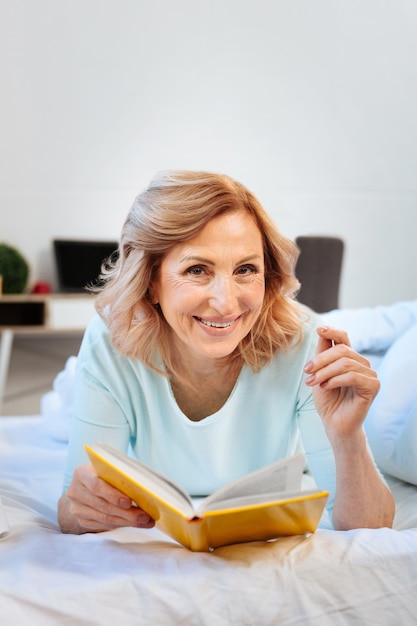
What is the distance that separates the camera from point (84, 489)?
1.14 metres

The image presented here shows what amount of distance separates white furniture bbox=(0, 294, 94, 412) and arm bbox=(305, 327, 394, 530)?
6.97ft

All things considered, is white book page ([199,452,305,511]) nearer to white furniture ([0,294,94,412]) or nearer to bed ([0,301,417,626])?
bed ([0,301,417,626])

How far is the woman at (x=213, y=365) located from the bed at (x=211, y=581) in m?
0.09

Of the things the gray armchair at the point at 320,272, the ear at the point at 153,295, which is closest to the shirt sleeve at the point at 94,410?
the ear at the point at 153,295

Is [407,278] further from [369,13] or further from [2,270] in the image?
[2,270]

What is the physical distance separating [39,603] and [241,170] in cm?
248

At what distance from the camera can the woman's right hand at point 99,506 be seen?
1.08 m

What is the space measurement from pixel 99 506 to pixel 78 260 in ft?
7.44

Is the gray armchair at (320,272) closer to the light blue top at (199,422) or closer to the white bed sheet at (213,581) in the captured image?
the light blue top at (199,422)

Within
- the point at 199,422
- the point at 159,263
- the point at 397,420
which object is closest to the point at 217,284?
the point at 159,263

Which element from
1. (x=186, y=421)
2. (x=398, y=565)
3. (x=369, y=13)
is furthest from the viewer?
(x=369, y=13)

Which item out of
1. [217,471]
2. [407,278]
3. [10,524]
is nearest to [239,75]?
[407,278]

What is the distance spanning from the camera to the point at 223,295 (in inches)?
50.6

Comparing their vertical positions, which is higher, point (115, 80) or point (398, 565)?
point (115, 80)
